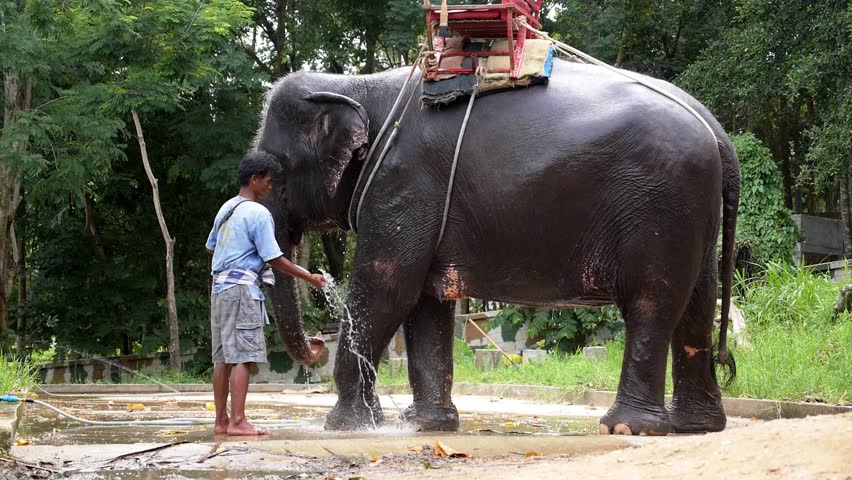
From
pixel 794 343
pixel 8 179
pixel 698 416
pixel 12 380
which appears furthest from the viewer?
pixel 8 179

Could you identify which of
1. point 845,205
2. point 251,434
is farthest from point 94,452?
point 845,205

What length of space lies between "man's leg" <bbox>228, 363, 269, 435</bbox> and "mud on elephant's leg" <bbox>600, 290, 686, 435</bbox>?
7.08 ft

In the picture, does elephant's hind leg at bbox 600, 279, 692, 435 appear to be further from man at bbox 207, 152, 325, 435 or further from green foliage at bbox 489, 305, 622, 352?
green foliage at bbox 489, 305, 622, 352

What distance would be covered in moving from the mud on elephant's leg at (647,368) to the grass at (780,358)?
2.83m

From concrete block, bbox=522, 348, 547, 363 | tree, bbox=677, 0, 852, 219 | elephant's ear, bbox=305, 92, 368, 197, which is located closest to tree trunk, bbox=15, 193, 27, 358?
concrete block, bbox=522, 348, 547, 363

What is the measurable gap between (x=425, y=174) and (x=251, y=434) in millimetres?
1976

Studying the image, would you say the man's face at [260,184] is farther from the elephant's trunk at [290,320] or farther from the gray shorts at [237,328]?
the elephant's trunk at [290,320]

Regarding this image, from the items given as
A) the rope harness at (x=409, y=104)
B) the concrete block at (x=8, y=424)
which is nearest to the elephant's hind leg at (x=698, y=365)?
the rope harness at (x=409, y=104)

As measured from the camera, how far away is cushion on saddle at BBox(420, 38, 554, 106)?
22.0ft

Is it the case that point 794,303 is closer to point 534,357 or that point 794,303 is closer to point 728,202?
point 534,357

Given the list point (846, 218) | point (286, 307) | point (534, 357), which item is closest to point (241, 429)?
point (286, 307)

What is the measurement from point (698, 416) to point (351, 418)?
2.30 m

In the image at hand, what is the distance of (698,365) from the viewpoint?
23.2ft

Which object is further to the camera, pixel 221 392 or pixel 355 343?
pixel 355 343
